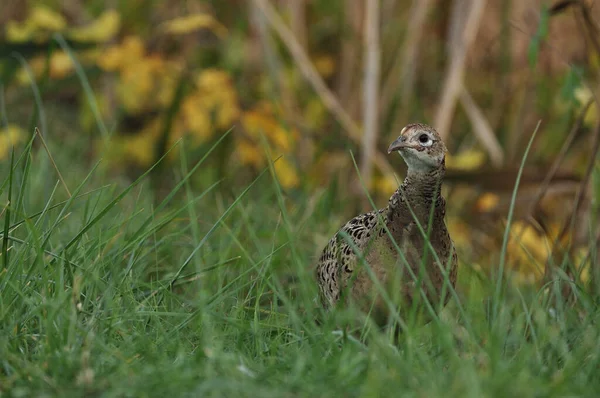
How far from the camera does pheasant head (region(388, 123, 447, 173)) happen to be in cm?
338

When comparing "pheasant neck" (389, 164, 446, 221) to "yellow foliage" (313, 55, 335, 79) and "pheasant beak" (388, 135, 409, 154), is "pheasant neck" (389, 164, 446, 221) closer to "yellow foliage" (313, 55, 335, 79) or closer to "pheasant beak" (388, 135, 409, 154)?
"pheasant beak" (388, 135, 409, 154)

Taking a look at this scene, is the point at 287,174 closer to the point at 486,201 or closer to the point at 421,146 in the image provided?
the point at 486,201

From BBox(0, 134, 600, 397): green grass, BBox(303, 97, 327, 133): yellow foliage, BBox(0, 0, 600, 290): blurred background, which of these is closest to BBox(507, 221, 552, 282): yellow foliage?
BBox(0, 0, 600, 290): blurred background

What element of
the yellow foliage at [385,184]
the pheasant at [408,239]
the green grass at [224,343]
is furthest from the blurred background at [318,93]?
the green grass at [224,343]

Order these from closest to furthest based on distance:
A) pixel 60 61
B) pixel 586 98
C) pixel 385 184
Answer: pixel 586 98
pixel 385 184
pixel 60 61

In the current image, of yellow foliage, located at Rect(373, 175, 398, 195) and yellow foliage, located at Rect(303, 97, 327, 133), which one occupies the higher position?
yellow foliage, located at Rect(303, 97, 327, 133)

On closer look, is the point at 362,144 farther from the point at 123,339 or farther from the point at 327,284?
the point at 123,339

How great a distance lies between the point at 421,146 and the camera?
3381mm

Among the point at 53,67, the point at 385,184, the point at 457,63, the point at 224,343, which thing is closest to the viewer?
the point at 224,343

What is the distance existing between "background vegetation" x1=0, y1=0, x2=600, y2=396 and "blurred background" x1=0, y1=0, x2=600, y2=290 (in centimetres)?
2

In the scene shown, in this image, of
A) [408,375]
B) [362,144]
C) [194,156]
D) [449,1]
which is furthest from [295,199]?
[408,375]

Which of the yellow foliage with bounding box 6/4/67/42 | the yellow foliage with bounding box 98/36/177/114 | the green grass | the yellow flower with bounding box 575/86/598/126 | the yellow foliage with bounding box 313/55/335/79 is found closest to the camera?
the green grass

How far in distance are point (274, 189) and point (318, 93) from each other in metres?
0.96

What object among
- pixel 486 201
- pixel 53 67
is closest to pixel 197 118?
pixel 53 67
